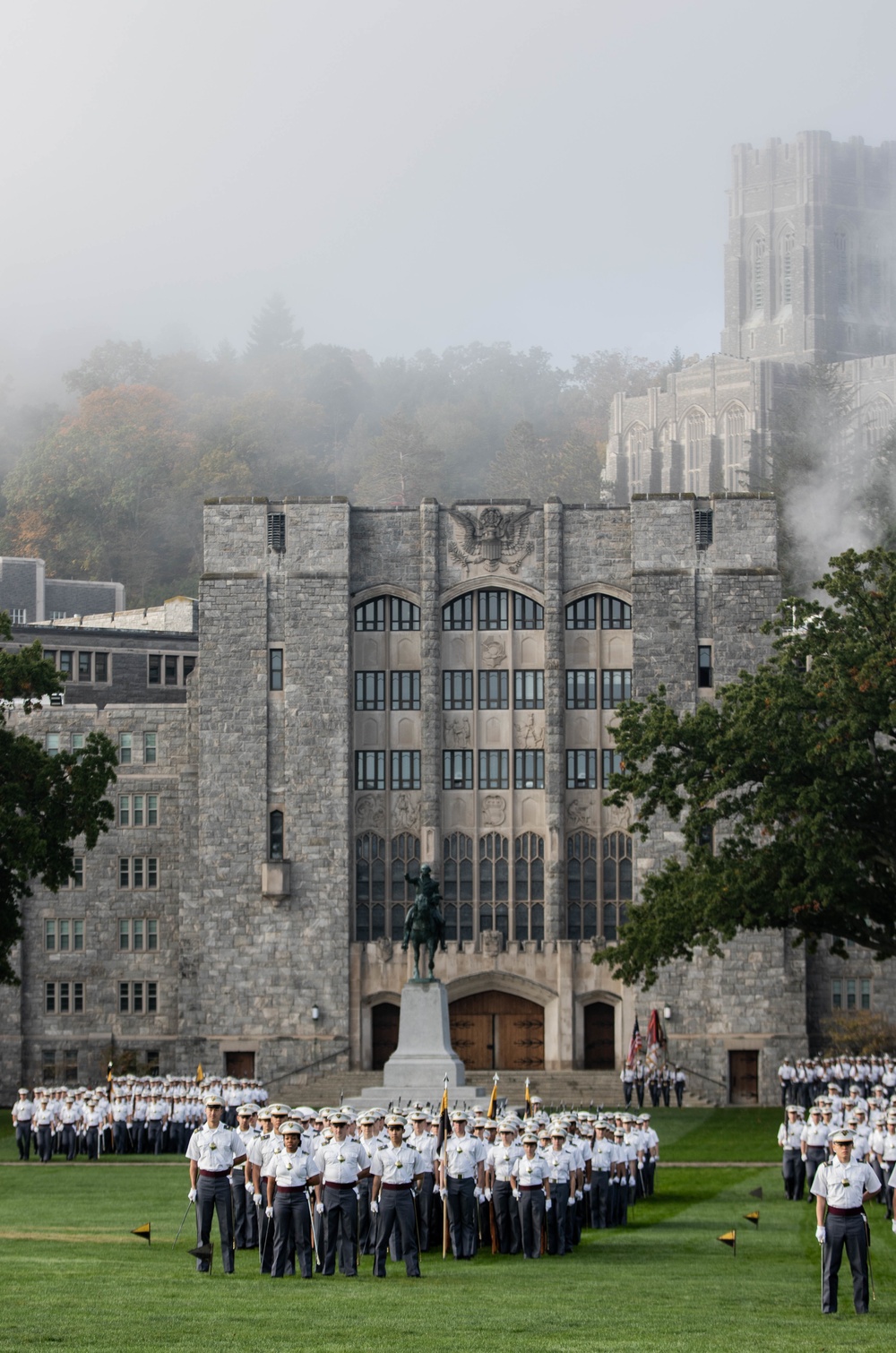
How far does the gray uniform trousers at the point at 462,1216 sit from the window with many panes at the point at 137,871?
45.8 metres

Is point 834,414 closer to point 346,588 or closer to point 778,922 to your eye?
point 346,588

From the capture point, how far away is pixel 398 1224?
2731cm

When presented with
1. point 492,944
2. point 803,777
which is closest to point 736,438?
point 492,944

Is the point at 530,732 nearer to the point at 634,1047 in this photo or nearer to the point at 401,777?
the point at 401,777

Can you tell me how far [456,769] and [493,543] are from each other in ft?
26.2

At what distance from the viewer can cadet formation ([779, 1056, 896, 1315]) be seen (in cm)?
2389

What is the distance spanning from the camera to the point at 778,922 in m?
52.8

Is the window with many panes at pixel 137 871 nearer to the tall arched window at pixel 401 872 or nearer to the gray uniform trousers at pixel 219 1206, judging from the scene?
the tall arched window at pixel 401 872

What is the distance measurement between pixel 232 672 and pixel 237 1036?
12372 mm

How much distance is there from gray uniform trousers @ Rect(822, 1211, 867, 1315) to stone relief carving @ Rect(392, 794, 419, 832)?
163 feet

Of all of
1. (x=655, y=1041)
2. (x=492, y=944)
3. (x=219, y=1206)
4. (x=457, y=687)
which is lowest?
(x=219, y=1206)

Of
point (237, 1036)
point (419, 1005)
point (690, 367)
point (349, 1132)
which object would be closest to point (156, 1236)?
point (349, 1132)

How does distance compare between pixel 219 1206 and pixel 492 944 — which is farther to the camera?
pixel 492 944

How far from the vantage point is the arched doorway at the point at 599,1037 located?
71.7 m
